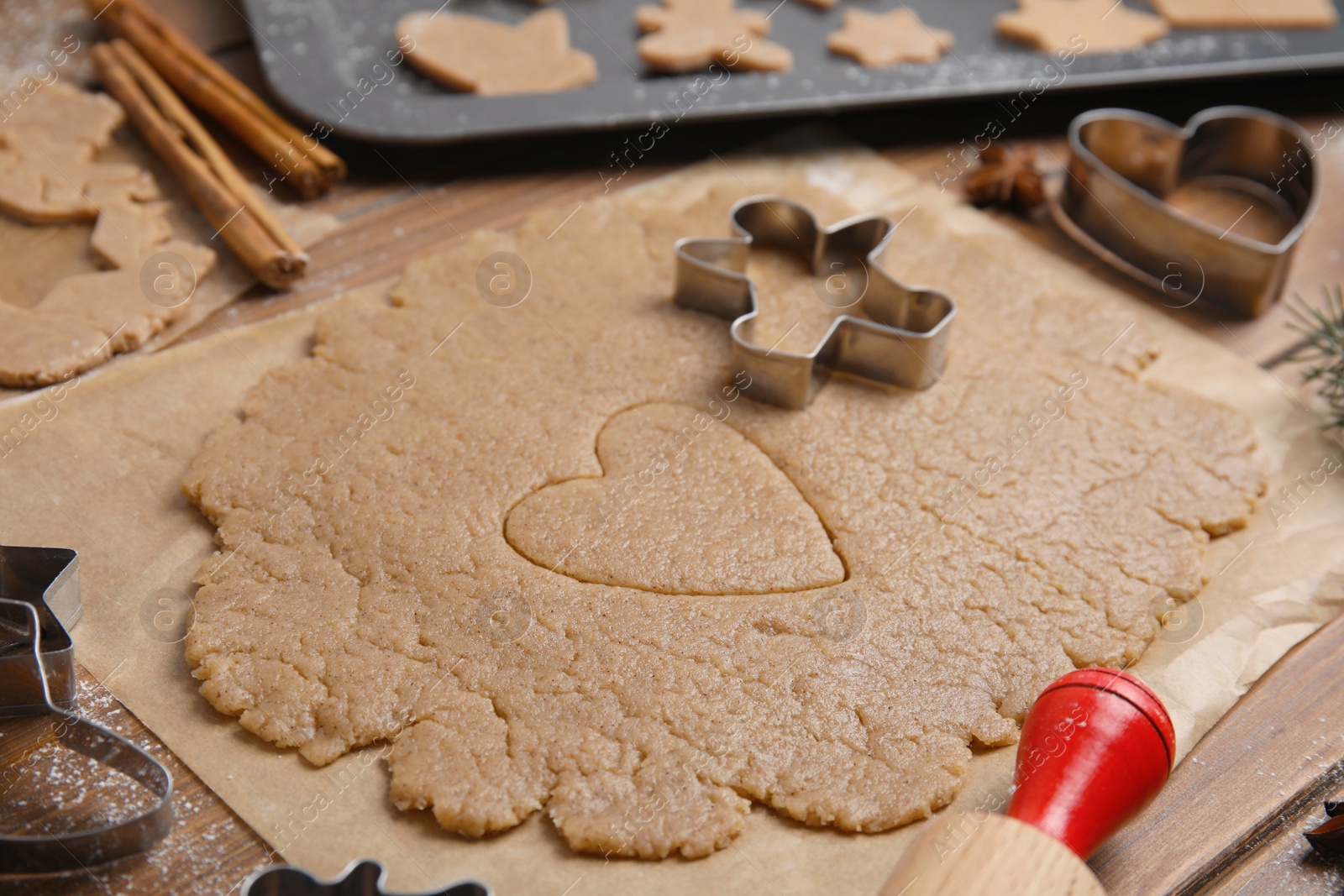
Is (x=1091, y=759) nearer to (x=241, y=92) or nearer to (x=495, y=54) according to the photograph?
(x=495, y=54)

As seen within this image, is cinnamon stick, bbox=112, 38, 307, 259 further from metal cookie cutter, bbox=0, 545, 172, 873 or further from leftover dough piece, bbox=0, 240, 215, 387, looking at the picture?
metal cookie cutter, bbox=0, 545, 172, 873

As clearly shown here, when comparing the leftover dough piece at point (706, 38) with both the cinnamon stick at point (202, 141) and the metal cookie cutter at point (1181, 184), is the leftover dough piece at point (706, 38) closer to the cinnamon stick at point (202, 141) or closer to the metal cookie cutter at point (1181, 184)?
the metal cookie cutter at point (1181, 184)

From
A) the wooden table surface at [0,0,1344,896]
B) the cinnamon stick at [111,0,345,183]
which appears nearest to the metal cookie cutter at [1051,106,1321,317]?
the wooden table surface at [0,0,1344,896]

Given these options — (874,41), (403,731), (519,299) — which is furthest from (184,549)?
(874,41)

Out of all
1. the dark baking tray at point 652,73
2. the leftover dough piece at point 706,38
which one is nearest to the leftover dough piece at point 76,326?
the dark baking tray at point 652,73

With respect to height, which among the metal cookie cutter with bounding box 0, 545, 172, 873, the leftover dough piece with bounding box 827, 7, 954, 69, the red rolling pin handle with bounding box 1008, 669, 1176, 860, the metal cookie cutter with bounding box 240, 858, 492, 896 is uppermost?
the leftover dough piece with bounding box 827, 7, 954, 69

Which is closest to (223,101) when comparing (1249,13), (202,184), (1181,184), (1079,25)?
(202,184)

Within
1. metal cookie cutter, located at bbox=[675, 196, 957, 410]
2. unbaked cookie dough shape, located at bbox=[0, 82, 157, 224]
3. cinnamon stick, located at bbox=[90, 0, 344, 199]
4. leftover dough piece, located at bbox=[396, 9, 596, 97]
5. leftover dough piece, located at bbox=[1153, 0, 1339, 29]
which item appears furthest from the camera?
leftover dough piece, located at bbox=[1153, 0, 1339, 29]
